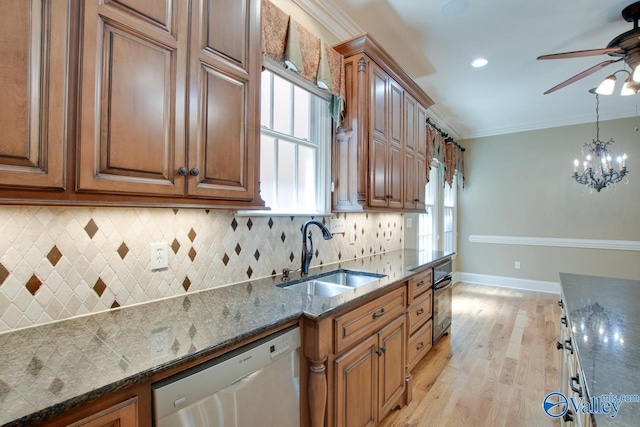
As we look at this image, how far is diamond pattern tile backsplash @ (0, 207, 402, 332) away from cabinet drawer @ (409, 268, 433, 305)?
100 centimetres

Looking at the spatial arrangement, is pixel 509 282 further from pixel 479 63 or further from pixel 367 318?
pixel 367 318

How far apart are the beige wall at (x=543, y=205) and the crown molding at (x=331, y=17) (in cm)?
418

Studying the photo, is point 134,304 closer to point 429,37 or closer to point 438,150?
point 429,37

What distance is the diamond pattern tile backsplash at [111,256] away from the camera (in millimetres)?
1042

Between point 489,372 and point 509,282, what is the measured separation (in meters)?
3.43

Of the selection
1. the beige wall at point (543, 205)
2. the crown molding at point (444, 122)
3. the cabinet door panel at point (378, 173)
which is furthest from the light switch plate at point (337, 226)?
the beige wall at point (543, 205)

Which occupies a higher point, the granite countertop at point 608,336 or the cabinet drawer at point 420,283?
the granite countertop at point 608,336

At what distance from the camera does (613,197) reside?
4621 millimetres

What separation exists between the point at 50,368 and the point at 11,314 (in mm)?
415

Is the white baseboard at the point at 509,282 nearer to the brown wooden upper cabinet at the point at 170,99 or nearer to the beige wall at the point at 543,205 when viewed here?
the beige wall at the point at 543,205

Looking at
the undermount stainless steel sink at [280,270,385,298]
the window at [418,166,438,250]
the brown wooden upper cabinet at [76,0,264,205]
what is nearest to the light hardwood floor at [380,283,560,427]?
the undermount stainless steel sink at [280,270,385,298]

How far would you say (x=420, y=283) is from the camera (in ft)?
7.97

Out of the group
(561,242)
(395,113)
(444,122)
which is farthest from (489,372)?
(444,122)

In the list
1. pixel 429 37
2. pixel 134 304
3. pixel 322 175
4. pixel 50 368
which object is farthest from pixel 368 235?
pixel 50 368
